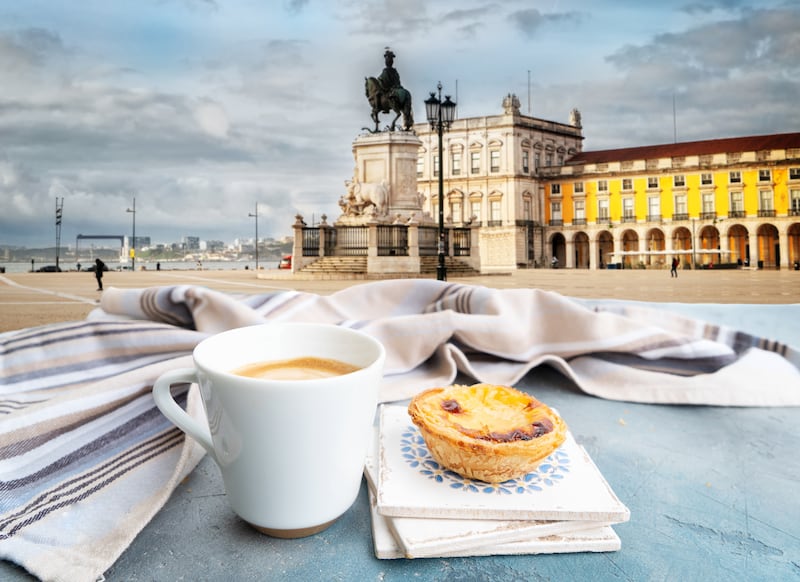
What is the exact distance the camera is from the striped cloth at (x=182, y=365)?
0.88 ft

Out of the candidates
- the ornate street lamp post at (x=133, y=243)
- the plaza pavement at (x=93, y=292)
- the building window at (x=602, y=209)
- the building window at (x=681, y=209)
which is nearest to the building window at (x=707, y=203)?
the building window at (x=681, y=209)

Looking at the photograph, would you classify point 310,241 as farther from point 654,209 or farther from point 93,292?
point 654,209

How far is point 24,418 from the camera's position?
33 centimetres

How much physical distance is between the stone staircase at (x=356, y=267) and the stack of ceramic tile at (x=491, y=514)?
3.53 m

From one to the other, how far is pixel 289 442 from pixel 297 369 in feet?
0.19

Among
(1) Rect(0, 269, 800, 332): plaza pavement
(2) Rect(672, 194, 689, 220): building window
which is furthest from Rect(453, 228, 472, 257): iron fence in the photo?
(2) Rect(672, 194, 689, 220): building window

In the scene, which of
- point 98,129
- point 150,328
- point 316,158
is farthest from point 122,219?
point 150,328

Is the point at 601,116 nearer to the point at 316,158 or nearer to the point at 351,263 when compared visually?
the point at 316,158

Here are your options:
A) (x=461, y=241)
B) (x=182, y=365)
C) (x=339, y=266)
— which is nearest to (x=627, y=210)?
(x=461, y=241)

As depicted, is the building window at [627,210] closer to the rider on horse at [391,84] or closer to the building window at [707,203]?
the building window at [707,203]

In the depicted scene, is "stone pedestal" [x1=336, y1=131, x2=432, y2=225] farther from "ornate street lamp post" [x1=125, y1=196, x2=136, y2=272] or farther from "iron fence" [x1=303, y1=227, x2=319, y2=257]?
"ornate street lamp post" [x1=125, y1=196, x2=136, y2=272]

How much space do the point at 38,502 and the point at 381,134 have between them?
18.3ft

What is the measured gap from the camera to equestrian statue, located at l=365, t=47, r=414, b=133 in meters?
5.66

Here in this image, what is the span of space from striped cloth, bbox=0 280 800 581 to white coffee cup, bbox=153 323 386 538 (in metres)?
0.06
